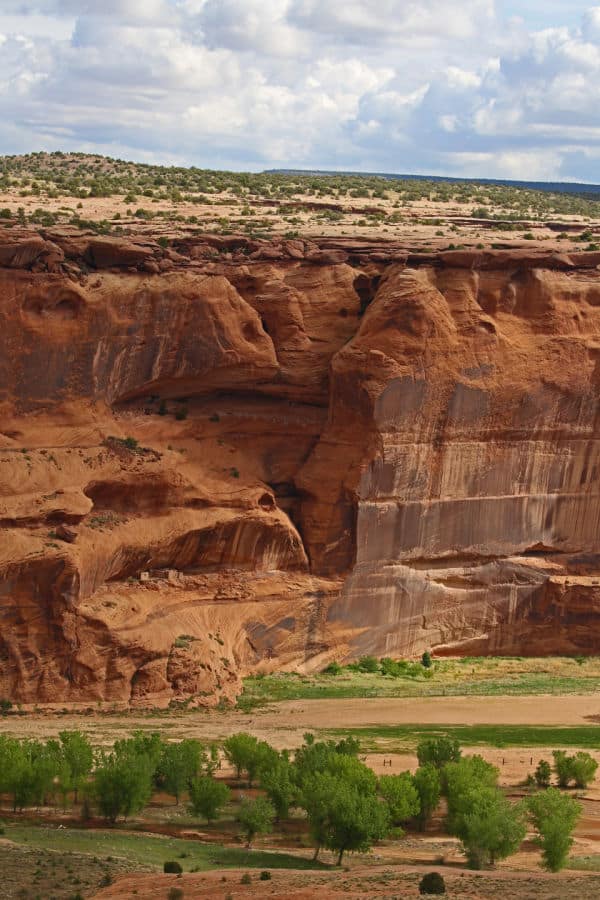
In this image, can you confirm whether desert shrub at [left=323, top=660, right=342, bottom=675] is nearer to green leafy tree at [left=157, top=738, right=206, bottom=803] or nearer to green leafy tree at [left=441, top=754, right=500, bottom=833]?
green leafy tree at [left=441, top=754, right=500, bottom=833]

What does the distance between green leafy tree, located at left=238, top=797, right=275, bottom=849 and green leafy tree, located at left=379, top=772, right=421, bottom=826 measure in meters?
2.33

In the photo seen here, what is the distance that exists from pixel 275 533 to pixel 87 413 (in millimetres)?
6020

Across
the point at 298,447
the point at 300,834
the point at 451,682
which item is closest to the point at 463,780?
the point at 300,834

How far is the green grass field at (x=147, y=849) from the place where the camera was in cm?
3056

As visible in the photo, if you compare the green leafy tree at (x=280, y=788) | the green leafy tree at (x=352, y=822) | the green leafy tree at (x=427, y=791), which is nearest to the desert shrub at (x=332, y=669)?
the green leafy tree at (x=427, y=791)

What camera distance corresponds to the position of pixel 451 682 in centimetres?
4634

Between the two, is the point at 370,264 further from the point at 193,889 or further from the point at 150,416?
the point at 193,889

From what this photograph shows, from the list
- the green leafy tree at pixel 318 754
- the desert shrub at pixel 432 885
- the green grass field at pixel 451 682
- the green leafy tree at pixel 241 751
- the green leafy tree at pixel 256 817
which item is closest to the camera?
the desert shrub at pixel 432 885

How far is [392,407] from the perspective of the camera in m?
45.5

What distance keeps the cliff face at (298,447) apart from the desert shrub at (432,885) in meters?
14.0

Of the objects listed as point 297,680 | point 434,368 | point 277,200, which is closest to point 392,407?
point 434,368

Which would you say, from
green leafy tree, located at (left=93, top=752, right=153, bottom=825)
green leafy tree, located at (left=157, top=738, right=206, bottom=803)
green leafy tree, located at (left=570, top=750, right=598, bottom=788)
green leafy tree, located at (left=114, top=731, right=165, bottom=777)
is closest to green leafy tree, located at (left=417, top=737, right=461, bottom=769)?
green leafy tree, located at (left=570, top=750, right=598, bottom=788)

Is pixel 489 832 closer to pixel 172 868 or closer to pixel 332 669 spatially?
pixel 172 868

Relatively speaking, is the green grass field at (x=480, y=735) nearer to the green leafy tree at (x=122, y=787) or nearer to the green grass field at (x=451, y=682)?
the green grass field at (x=451, y=682)
